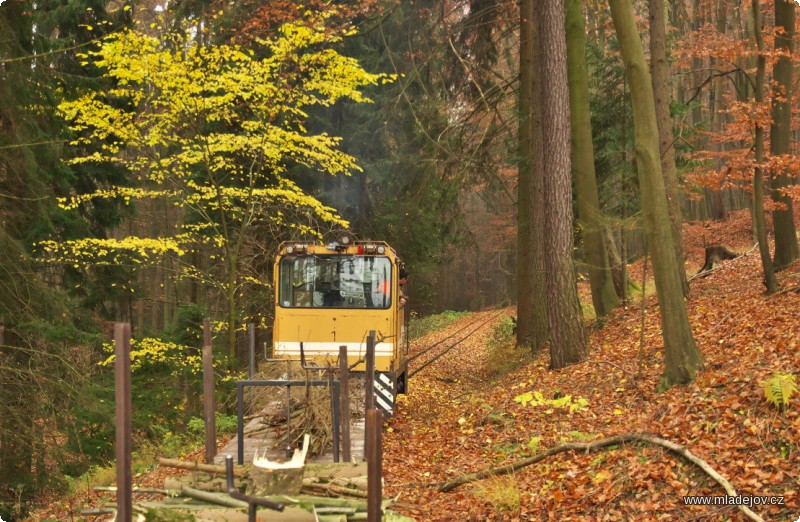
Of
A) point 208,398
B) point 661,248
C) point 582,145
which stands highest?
point 582,145

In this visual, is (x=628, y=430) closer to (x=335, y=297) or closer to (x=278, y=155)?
(x=335, y=297)

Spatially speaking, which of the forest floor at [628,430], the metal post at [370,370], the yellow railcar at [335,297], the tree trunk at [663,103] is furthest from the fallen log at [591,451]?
the tree trunk at [663,103]

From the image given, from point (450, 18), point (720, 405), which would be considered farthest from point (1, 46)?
point (720, 405)

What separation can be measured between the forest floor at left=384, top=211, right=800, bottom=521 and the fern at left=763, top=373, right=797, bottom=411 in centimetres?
11

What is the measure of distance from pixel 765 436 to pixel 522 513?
2320 mm

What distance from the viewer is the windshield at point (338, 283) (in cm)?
1284

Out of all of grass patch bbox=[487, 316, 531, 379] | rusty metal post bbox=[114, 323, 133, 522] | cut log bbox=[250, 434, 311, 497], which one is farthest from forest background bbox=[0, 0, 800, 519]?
→ rusty metal post bbox=[114, 323, 133, 522]

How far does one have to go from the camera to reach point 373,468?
4754 millimetres

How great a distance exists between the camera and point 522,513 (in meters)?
6.95

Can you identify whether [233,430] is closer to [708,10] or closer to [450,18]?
[450,18]

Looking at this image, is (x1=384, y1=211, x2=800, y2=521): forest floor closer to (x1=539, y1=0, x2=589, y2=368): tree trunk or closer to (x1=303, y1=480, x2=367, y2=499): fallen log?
(x1=539, y1=0, x2=589, y2=368): tree trunk

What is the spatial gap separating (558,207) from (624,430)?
17.7ft

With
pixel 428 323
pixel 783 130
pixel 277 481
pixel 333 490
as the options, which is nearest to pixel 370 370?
pixel 333 490

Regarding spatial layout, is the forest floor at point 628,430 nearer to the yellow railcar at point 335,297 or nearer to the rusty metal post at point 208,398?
the yellow railcar at point 335,297
